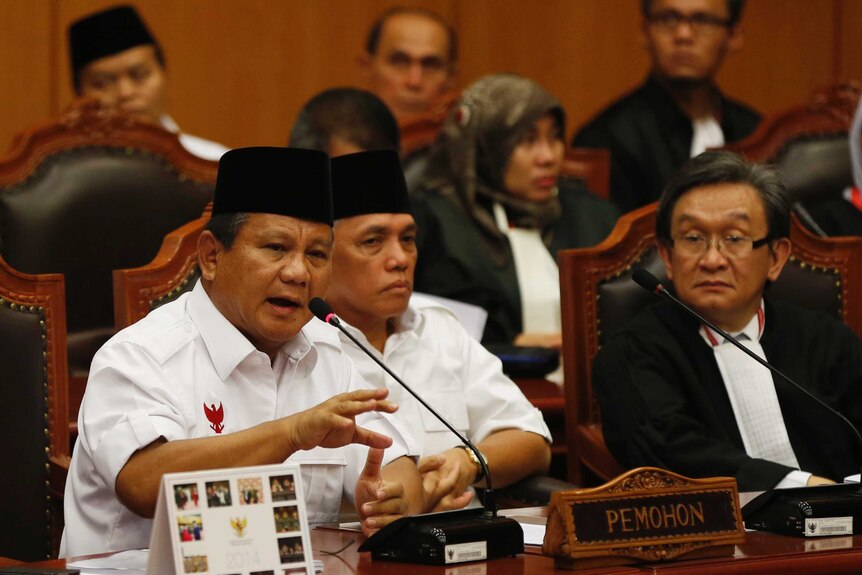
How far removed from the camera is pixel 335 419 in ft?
6.81


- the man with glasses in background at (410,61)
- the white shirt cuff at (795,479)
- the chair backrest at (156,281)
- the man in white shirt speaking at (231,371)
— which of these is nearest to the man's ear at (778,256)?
the white shirt cuff at (795,479)

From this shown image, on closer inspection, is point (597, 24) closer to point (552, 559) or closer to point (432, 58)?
point (432, 58)

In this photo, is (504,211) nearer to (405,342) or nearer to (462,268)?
(462,268)

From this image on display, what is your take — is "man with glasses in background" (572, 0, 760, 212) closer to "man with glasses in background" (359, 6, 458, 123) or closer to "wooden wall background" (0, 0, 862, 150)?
"man with glasses in background" (359, 6, 458, 123)

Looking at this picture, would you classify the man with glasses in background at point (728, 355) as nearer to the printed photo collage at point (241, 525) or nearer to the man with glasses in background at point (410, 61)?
the printed photo collage at point (241, 525)

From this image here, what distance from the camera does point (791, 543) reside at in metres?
2.24

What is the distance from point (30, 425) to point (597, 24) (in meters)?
4.47

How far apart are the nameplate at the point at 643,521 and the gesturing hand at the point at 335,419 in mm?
286

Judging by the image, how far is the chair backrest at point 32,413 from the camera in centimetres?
277

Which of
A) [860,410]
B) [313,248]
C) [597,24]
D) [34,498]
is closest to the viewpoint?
[313,248]

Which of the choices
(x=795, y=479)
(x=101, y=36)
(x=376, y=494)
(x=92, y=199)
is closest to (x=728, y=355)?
(x=795, y=479)

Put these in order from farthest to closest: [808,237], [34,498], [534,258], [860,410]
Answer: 1. [534,258]
2. [808,237]
3. [860,410]
4. [34,498]

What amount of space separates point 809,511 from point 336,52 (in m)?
4.38

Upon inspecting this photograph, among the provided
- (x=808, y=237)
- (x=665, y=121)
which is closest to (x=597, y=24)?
(x=665, y=121)
